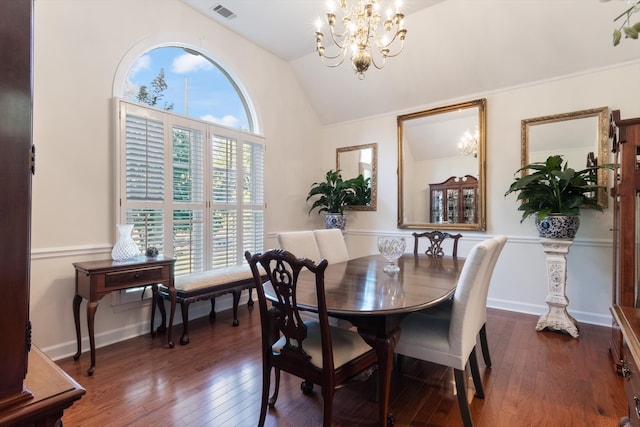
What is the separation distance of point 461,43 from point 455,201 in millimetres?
1879

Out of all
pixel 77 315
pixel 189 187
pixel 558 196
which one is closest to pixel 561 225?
pixel 558 196

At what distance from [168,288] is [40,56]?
2072mm

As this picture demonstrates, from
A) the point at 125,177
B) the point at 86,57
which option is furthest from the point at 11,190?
the point at 86,57

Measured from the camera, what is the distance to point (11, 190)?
663 mm

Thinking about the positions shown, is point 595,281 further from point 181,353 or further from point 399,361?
point 181,353

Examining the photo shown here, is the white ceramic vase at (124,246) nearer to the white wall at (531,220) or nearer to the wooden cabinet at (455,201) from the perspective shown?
the white wall at (531,220)

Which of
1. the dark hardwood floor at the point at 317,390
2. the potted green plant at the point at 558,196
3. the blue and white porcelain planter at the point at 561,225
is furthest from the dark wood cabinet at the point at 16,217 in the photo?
the blue and white porcelain planter at the point at 561,225

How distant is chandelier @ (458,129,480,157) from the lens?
4012 mm

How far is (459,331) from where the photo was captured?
166 cm

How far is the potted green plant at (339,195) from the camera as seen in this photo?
4.79 metres

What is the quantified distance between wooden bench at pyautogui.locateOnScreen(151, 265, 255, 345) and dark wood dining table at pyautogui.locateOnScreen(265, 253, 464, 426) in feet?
4.16

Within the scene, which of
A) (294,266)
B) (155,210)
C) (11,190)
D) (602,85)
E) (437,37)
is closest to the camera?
(11,190)

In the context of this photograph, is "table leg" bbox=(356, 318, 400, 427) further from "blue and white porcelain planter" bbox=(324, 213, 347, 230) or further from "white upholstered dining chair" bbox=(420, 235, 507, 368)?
"blue and white porcelain planter" bbox=(324, 213, 347, 230)

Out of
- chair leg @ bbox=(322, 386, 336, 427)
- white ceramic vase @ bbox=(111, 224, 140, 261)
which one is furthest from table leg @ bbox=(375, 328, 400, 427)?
white ceramic vase @ bbox=(111, 224, 140, 261)
